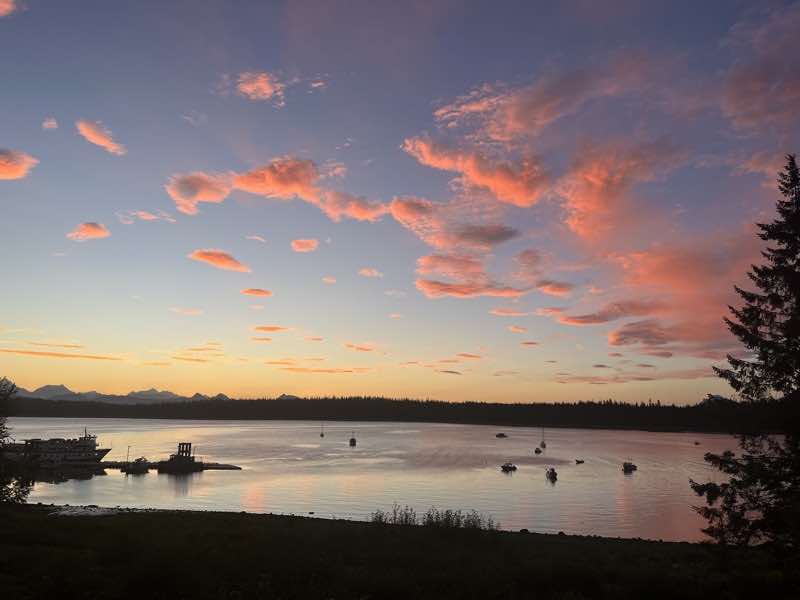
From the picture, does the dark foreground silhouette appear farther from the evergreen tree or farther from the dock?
the dock

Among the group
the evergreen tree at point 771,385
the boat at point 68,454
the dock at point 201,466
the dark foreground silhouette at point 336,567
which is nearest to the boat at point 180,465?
the dock at point 201,466

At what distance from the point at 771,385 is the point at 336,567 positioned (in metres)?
17.7

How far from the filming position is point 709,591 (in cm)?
2020

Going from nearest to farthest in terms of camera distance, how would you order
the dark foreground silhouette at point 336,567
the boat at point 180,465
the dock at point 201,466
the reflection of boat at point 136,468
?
the dark foreground silhouette at point 336,567 < the reflection of boat at point 136,468 < the boat at point 180,465 < the dock at point 201,466

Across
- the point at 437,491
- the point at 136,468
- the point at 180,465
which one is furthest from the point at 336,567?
the point at 136,468

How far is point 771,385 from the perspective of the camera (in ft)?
Answer: 70.3

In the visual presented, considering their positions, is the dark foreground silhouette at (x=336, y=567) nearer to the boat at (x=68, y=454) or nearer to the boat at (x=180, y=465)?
the boat at (x=180, y=465)

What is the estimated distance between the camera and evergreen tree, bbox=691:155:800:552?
20422 mm

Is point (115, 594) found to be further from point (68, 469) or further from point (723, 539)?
point (68, 469)

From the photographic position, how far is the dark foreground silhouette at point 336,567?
17.4 m

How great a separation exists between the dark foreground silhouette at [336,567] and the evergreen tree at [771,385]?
1954 mm

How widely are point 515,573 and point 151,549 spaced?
47.6 feet

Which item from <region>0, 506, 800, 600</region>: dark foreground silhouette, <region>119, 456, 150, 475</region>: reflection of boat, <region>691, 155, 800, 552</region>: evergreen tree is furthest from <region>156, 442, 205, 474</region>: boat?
<region>691, 155, 800, 552</region>: evergreen tree

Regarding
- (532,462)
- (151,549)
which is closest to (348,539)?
(151,549)
